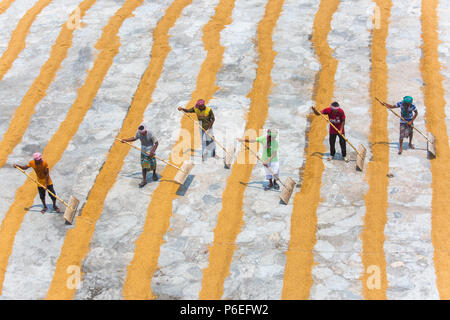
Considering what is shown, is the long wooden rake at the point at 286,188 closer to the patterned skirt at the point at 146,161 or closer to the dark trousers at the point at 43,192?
the patterned skirt at the point at 146,161

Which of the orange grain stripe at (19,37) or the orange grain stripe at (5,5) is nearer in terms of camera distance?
the orange grain stripe at (19,37)

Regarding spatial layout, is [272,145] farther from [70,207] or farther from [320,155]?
[70,207]

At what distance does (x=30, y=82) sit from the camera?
712 inches

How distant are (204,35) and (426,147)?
345 inches

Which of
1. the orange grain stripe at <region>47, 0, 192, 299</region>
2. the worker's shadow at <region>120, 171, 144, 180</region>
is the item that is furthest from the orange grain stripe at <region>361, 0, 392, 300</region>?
the orange grain stripe at <region>47, 0, 192, 299</region>

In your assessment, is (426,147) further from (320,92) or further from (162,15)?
(162,15)

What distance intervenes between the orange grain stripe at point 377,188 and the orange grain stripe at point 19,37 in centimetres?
1190

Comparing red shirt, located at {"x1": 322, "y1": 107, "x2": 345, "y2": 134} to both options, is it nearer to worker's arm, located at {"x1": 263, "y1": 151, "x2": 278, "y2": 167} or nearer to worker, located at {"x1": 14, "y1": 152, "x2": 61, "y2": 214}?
worker's arm, located at {"x1": 263, "y1": 151, "x2": 278, "y2": 167}

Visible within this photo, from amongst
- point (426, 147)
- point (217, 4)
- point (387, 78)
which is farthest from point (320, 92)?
point (217, 4)

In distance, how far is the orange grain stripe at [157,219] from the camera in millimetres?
11430

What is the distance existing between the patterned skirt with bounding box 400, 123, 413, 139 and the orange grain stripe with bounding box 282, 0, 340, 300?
201 centimetres

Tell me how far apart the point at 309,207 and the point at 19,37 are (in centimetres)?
1302

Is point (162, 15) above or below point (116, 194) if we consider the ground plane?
above

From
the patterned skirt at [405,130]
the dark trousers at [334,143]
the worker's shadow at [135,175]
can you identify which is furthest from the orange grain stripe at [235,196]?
the patterned skirt at [405,130]
